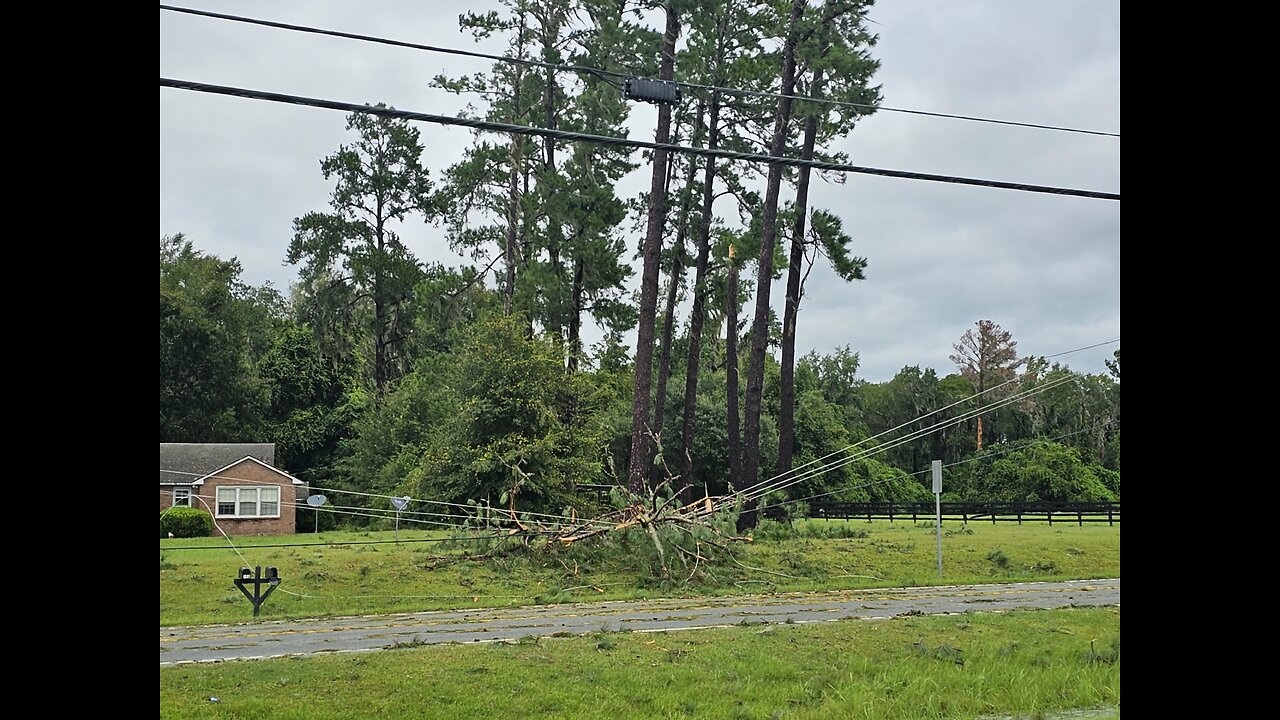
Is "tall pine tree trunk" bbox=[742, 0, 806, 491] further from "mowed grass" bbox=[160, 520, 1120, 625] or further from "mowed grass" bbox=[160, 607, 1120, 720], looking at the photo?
"mowed grass" bbox=[160, 607, 1120, 720]

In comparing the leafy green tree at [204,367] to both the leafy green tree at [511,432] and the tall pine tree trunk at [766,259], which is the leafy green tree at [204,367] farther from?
the tall pine tree trunk at [766,259]

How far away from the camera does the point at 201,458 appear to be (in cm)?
2884

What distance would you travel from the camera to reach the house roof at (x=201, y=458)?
27.7m

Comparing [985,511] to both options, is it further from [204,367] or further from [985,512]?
[204,367]

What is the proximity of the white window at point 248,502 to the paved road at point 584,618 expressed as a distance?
1408 centimetres

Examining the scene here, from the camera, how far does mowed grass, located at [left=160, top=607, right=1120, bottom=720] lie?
831 cm

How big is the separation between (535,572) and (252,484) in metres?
12.9

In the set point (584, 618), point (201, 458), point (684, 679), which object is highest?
point (201, 458)

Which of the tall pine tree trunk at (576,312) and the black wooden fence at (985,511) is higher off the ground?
the tall pine tree trunk at (576,312)

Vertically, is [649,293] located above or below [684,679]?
above

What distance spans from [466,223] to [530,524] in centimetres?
2146

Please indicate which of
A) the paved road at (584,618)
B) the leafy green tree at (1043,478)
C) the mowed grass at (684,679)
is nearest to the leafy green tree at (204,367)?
the paved road at (584,618)

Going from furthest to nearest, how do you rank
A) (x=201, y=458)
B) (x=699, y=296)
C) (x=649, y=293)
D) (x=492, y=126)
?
(x=699, y=296)
(x=201, y=458)
(x=649, y=293)
(x=492, y=126)

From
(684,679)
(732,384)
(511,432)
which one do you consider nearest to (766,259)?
(732,384)
